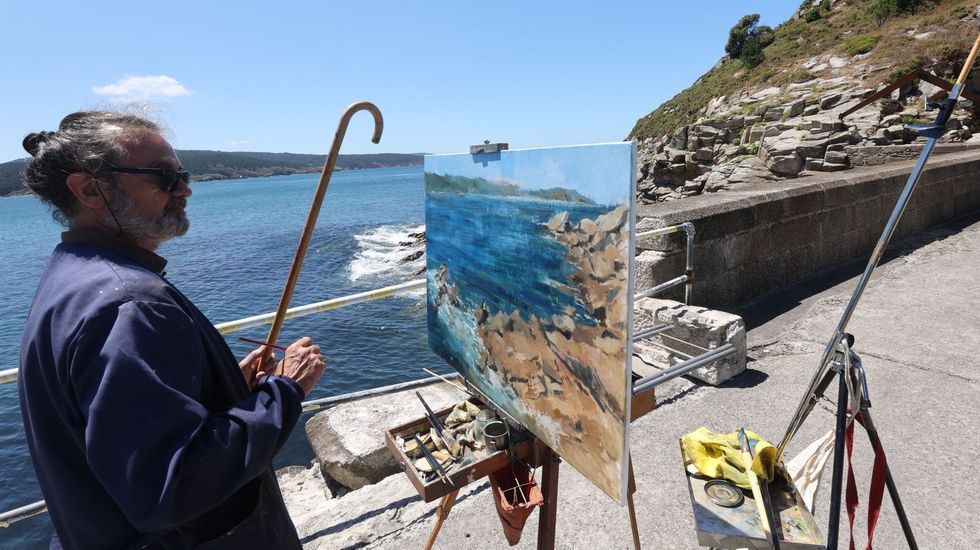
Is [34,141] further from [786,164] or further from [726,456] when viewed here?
[786,164]

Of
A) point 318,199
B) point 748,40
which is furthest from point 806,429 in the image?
point 748,40

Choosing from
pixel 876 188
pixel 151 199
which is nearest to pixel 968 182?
pixel 876 188

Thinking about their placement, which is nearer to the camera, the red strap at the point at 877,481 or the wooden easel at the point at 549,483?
the red strap at the point at 877,481

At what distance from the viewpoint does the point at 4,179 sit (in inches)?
3135

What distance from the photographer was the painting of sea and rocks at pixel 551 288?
1676 mm

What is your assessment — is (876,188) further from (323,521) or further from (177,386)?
(177,386)

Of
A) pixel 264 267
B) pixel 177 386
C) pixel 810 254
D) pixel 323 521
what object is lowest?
pixel 264 267

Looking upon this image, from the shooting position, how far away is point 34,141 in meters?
1.46

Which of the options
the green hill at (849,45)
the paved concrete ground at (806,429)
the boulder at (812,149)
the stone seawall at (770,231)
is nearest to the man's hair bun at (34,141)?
the paved concrete ground at (806,429)

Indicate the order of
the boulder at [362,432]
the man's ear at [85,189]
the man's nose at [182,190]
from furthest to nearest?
the boulder at [362,432] → the man's nose at [182,190] → the man's ear at [85,189]

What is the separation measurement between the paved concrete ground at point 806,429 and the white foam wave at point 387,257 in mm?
16861

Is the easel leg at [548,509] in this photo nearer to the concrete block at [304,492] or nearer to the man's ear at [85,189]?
the man's ear at [85,189]

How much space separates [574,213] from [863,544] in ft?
7.28

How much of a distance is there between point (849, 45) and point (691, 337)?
3567 centimetres
